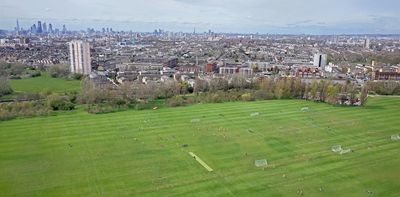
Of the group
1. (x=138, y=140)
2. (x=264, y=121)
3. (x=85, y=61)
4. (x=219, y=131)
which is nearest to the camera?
(x=138, y=140)

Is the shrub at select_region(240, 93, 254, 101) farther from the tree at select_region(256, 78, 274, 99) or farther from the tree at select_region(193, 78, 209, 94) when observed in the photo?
the tree at select_region(193, 78, 209, 94)

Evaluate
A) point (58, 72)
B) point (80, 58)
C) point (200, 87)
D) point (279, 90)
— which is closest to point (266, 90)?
point (279, 90)

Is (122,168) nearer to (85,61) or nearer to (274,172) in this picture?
(274,172)

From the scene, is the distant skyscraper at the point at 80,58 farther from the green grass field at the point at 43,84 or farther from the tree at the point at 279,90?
the tree at the point at 279,90

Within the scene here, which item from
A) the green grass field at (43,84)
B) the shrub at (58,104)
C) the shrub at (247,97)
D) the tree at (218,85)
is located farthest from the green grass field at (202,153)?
the green grass field at (43,84)

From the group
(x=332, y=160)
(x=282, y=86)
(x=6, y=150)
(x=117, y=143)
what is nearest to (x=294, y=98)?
(x=282, y=86)

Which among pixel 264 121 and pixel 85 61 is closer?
pixel 264 121
